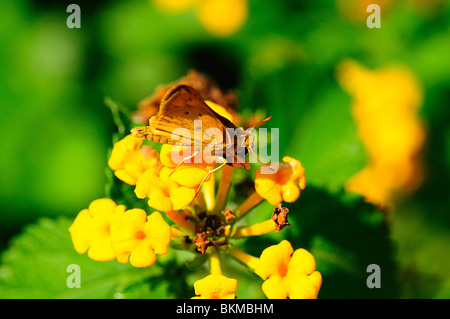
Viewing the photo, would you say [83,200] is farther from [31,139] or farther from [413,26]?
[413,26]

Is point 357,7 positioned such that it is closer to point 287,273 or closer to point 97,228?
point 287,273

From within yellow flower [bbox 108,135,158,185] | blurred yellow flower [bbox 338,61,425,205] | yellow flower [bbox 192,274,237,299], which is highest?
blurred yellow flower [bbox 338,61,425,205]

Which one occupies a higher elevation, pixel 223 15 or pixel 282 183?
pixel 223 15

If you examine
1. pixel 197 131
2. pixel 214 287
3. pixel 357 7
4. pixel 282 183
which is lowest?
pixel 214 287

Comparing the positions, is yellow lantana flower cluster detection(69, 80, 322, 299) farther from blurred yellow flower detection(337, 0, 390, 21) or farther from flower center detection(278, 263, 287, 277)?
blurred yellow flower detection(337, 0, 390, 21)

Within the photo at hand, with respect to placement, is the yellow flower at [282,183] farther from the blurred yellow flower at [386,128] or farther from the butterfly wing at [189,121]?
the blurred yellow flower at [386,128]

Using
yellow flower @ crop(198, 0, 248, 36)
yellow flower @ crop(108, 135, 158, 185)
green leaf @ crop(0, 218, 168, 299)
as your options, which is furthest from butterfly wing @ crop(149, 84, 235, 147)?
yellow flower @ crop(198, 0, 248, 36)

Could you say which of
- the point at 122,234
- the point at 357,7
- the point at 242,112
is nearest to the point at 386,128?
the point at 242,112
